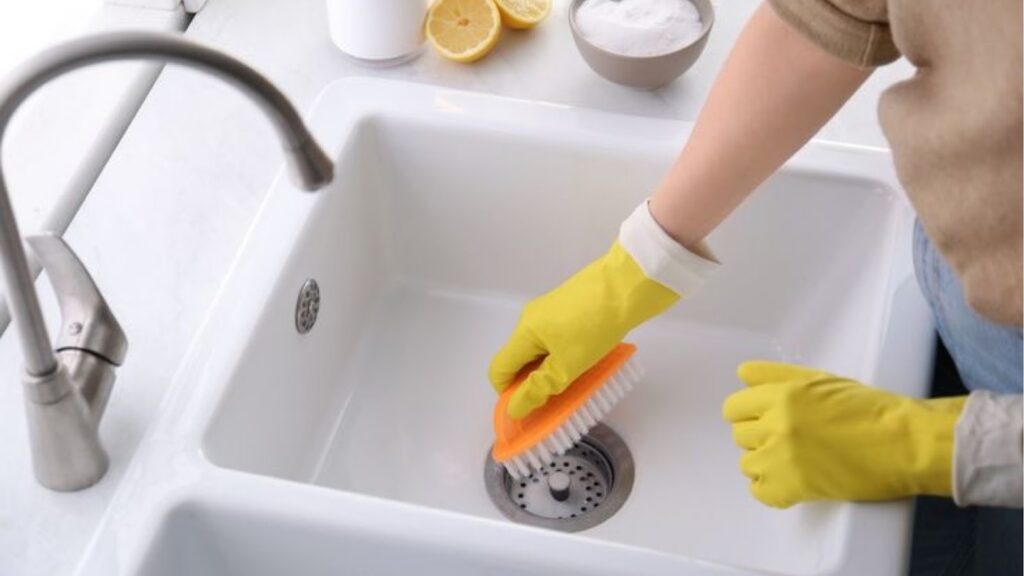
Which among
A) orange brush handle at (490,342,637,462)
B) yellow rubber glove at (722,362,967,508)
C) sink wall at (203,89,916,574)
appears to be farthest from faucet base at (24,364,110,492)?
yellow rubber glove at (722,362,967,508)

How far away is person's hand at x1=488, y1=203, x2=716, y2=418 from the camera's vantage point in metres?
1.06

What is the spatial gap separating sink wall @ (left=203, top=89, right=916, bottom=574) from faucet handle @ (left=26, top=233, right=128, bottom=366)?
0.14 m

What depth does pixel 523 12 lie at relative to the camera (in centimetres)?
124

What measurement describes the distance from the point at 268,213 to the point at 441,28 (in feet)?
0.90

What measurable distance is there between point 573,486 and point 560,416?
0.07m

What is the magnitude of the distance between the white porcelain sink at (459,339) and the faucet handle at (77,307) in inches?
2.8

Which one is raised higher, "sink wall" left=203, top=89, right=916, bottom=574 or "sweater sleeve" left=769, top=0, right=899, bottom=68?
"sweater sleeve" left=769, top=0, right=899, bottom=68

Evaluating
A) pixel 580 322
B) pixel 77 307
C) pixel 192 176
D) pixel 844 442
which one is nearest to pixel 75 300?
pixel 77 307

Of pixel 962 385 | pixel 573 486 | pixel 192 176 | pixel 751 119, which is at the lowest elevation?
pixel 573 486

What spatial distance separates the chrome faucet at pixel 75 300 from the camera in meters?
0.67

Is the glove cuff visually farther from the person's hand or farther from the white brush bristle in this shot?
the white brush bristle

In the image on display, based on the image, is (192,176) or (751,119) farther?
(192,176)

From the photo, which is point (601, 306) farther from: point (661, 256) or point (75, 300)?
point (75, 300)

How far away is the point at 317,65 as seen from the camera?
1228 mm
